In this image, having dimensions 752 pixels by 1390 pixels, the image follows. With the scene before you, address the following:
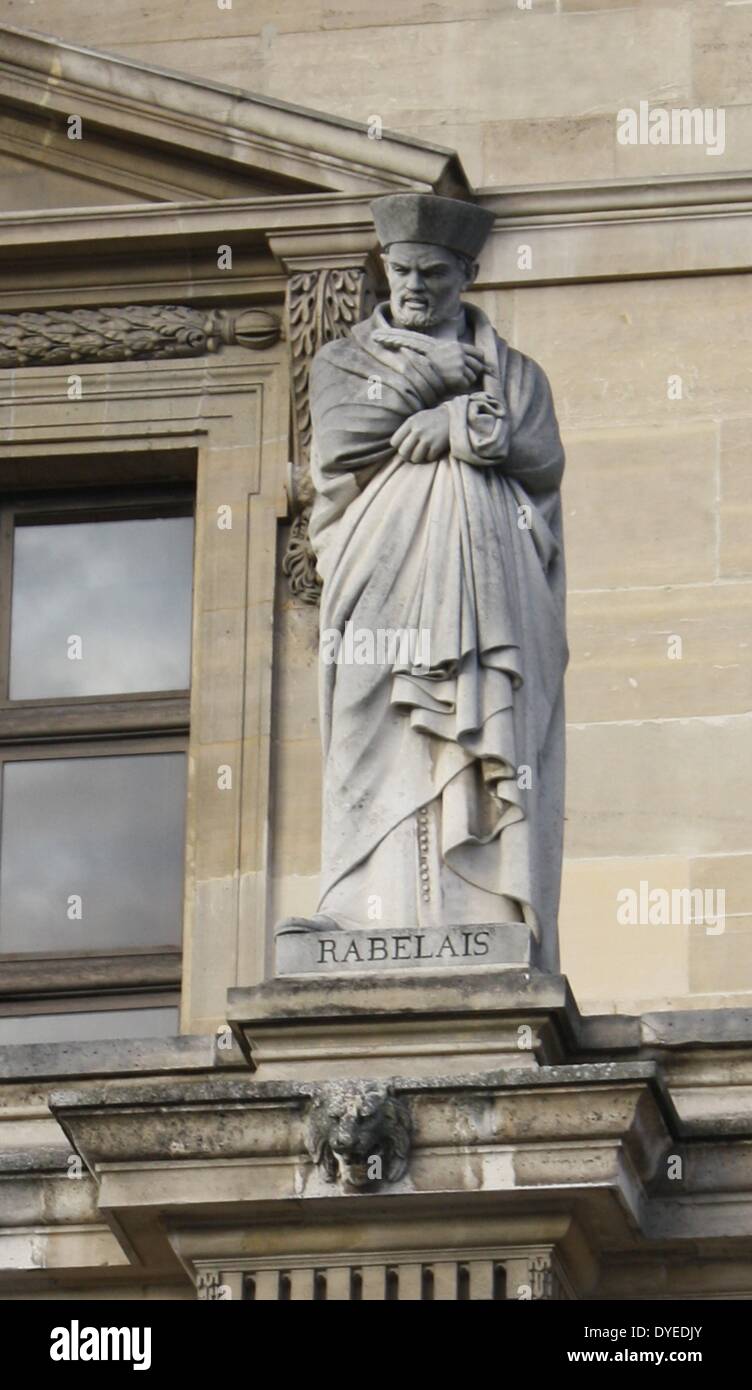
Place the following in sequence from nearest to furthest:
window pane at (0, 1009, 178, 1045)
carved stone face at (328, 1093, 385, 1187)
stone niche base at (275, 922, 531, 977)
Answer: carved stone face at (328, 1093, 385, 1187) < stone niche base at (275, 922, 531, 977) < window pane at (0, 1009, 178, 1045)

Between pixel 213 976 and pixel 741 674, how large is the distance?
1938mm

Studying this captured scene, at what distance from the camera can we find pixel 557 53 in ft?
62.8

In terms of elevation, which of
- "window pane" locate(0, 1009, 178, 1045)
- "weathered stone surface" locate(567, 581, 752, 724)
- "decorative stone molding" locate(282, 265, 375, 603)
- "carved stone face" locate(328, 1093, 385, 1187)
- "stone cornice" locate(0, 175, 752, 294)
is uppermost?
"stone cornice" locate(0, 175, 752, 294)

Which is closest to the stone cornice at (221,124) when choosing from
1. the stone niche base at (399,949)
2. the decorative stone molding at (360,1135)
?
the stone niche base at (399,949)

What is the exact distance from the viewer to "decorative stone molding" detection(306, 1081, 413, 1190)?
594 inches

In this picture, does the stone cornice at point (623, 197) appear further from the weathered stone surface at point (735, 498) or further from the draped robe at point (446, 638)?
the draped robe at point (446, 638)

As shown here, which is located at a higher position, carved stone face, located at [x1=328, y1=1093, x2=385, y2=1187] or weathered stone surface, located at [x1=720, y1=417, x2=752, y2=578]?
weathered stone surface, located at [x1=720, y1=417, x2=752, y2=578]

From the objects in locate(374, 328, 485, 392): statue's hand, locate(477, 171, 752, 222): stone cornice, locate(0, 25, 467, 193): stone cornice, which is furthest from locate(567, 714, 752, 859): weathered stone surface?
locate(374, 328, 485, 392): statue's hand

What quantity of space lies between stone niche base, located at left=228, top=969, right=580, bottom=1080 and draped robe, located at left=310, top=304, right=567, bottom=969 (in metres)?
0.30

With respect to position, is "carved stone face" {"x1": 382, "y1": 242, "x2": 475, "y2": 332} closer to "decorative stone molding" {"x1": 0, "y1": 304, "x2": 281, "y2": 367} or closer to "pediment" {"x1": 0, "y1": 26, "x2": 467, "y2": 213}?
"pediment" {"x1": 0, "y1": 26, "x2": 467, "y2": 213}

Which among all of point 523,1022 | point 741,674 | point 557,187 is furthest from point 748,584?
point 523,1022

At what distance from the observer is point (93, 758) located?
18922mm

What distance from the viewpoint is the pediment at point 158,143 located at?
1877cm
